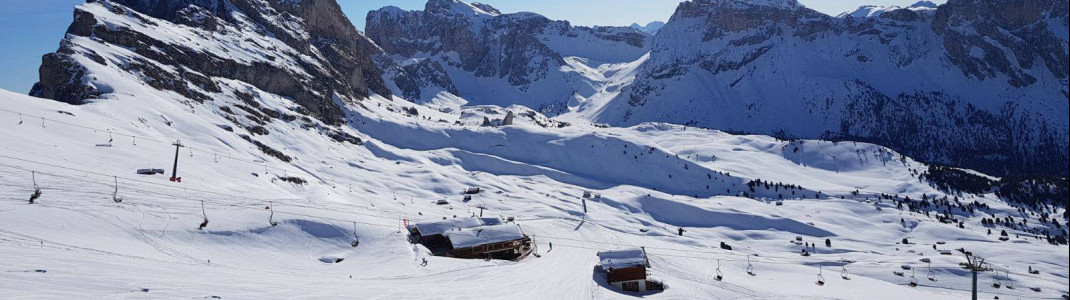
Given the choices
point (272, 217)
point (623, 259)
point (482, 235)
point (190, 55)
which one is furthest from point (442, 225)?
point (190, 55)

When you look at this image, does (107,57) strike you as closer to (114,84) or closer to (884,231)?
(114,84)

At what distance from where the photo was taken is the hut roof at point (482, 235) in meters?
56.9

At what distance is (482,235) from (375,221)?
31.0 ft

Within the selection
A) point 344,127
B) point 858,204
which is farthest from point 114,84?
point 858,204

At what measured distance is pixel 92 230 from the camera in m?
38.4

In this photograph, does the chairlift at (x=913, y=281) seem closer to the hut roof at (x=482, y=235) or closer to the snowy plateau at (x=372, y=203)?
the snowy plateau at (x=372, y=203)

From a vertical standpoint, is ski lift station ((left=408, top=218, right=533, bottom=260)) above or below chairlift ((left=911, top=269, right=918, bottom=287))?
above

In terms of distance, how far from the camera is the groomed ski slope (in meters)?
36.1

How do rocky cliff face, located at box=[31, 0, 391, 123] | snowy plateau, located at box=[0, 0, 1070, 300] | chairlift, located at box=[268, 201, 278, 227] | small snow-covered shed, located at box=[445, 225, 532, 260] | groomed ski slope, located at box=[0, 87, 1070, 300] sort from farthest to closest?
rocky cliff face, located at box=[31, 0, 391, 123], small snow-covered shed, located at box=[445, 225, 532, 260], chairlift, located at box=[268, 201, 278, 227], snowy plateau, located at box=[0, 0, 1070, 300], groomed ski slope, located at box=[0, 87, 1070, 300]

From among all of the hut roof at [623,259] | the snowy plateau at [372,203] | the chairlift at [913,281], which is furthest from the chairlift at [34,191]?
the chairlift at [913,281]

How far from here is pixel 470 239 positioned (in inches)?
2256

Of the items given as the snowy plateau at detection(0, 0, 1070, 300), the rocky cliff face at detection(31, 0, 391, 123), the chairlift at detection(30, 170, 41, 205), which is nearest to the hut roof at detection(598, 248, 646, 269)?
the snowy plateau at detection(0, 0, 1070, 300)

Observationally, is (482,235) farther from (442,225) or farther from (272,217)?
(272,217)

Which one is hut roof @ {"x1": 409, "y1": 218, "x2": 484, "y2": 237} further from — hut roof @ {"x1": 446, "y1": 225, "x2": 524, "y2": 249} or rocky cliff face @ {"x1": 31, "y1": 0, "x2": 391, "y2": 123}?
rocky cliff face @ {"x1": 31, "y1": 0, "x2": 391, "y2": 123}
